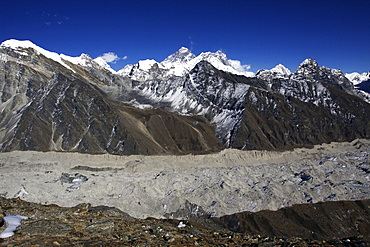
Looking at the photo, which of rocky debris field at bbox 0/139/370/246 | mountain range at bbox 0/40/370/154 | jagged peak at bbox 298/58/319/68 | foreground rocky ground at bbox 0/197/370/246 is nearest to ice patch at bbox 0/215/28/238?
foreground rocky ground at bbox 0/197/370/246

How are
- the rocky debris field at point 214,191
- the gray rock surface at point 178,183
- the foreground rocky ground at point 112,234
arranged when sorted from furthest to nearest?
the gray rock surface at point 178,183, the rocky debris field at point 214,191, the foreground rocky ground at point 112,234

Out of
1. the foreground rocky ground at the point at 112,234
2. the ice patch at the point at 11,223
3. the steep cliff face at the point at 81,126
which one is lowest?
the foreground rocky ground at the point at 112,234

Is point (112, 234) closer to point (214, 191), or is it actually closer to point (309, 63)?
point (214, 191)

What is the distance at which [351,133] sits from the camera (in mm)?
105688

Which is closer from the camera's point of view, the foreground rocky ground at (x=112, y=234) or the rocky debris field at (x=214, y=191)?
the foreground rocky ground at (x=112, y=234)

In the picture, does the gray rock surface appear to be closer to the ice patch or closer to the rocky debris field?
the rocky debris field

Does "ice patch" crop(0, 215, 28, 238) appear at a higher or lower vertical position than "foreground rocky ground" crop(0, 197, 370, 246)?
higher

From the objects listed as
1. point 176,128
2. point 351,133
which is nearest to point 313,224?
point 176,128

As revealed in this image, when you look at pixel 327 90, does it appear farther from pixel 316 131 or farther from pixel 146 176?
pixel 146 176

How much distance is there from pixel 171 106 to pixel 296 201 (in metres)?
98.5

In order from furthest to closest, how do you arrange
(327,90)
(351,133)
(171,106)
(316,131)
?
(171,106), (327,90), (351,133), (316,131)

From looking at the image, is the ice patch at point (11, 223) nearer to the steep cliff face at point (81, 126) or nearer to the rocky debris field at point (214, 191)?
the rocky debris field at point (214, 191)

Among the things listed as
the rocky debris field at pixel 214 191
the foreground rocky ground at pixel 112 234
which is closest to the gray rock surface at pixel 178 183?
the rocky debris field at pixel 214 191

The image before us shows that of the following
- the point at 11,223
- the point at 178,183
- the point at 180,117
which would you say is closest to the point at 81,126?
the point at 180,117
